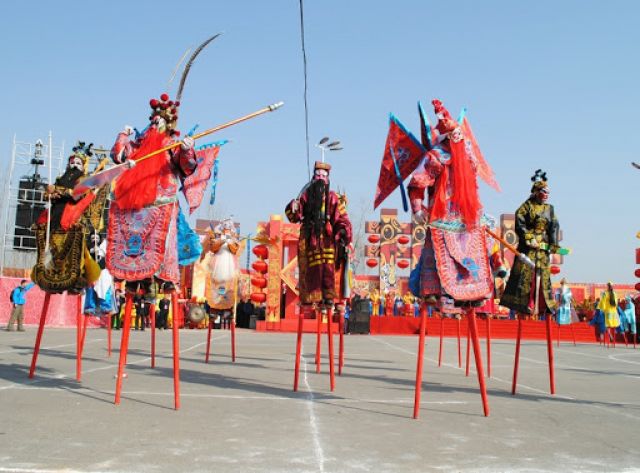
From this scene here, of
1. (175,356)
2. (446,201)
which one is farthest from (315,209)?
(175,356)

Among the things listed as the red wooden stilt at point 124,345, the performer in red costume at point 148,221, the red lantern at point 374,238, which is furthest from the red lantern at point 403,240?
the red wooden stilt at point 124,345

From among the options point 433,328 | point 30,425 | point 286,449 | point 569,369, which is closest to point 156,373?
point 30,425

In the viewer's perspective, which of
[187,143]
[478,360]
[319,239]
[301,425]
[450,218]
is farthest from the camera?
[319,239]

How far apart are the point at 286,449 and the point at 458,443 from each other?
1.18 meters

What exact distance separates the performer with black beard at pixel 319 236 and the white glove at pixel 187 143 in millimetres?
1610

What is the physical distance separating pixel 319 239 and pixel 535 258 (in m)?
2.60

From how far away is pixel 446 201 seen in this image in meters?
5.72

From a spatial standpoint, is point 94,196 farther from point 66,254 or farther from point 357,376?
point 357,376

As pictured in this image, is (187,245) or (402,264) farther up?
(402,264)

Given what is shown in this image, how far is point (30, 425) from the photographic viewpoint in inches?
160

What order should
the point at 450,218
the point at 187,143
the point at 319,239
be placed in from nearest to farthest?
the point at 187,143
the point at 450,218
the point at 319,239

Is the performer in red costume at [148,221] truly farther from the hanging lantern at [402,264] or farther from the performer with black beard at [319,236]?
the hanging lantern at [402,264]

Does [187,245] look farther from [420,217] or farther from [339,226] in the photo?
[420,217]

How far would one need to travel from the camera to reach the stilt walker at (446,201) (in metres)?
5.56
